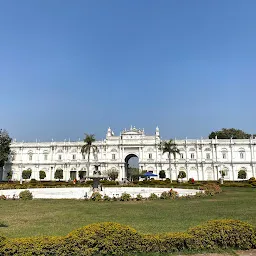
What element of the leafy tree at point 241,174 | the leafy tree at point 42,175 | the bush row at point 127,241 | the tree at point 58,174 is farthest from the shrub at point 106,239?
the leafy tree at point 42,175

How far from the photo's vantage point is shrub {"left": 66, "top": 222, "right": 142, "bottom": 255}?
7.09 meters

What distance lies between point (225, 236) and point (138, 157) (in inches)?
2358

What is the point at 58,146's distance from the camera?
69875 mm

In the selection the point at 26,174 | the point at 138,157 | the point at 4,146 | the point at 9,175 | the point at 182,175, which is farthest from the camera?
the point at 9,175

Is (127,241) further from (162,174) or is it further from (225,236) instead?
(162,174)

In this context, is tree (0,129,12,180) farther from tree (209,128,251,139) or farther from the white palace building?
tree (209,128,251,139)

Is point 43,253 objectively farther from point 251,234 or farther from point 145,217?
point 145,217

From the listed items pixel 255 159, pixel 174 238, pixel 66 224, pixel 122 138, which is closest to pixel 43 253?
pixel 174 238

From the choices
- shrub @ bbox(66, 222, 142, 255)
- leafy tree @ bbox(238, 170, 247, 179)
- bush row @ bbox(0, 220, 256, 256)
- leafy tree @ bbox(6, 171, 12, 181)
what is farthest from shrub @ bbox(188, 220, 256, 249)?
leafy tree @ bbox(6, 171, 12, 181)

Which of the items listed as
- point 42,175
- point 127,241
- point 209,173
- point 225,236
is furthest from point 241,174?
point 127,241

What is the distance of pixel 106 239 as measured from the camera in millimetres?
7199

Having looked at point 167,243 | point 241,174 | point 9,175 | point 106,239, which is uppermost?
point 9,175

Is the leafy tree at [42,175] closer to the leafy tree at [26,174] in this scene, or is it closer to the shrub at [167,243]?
the leafy tree at [26,174]

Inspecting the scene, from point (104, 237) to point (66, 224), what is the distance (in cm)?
441
